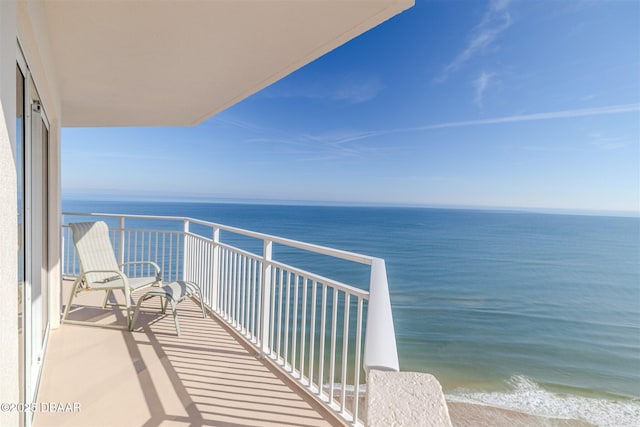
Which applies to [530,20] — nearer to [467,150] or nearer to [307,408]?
[467,150]

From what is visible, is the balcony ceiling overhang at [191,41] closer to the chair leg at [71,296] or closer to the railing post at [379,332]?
the railing post at [379,332]

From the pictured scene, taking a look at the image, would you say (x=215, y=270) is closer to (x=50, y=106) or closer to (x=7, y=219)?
(x=50, y=106)

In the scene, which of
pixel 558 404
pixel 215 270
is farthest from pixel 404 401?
pixel 558 404

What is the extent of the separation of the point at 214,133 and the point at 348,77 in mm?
18536

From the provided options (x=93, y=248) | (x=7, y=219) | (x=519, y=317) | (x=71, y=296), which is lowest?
(x=519, y=317)

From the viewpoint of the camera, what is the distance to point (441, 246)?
97.3ft

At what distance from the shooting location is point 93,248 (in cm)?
402

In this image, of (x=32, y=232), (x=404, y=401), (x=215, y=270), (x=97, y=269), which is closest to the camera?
(x=404, y=401)

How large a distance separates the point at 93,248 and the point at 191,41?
9.24 feet

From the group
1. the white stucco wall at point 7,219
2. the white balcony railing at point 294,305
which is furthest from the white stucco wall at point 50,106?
the white balcony railing at point 294,305

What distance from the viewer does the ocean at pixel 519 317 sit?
741 cm

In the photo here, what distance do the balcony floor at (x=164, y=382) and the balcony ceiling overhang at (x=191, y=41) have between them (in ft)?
8.05

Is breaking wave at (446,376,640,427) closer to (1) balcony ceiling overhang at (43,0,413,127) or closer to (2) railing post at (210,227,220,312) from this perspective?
(2) railing post at (210,227,220,312)

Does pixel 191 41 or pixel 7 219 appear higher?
pixel 191 41
